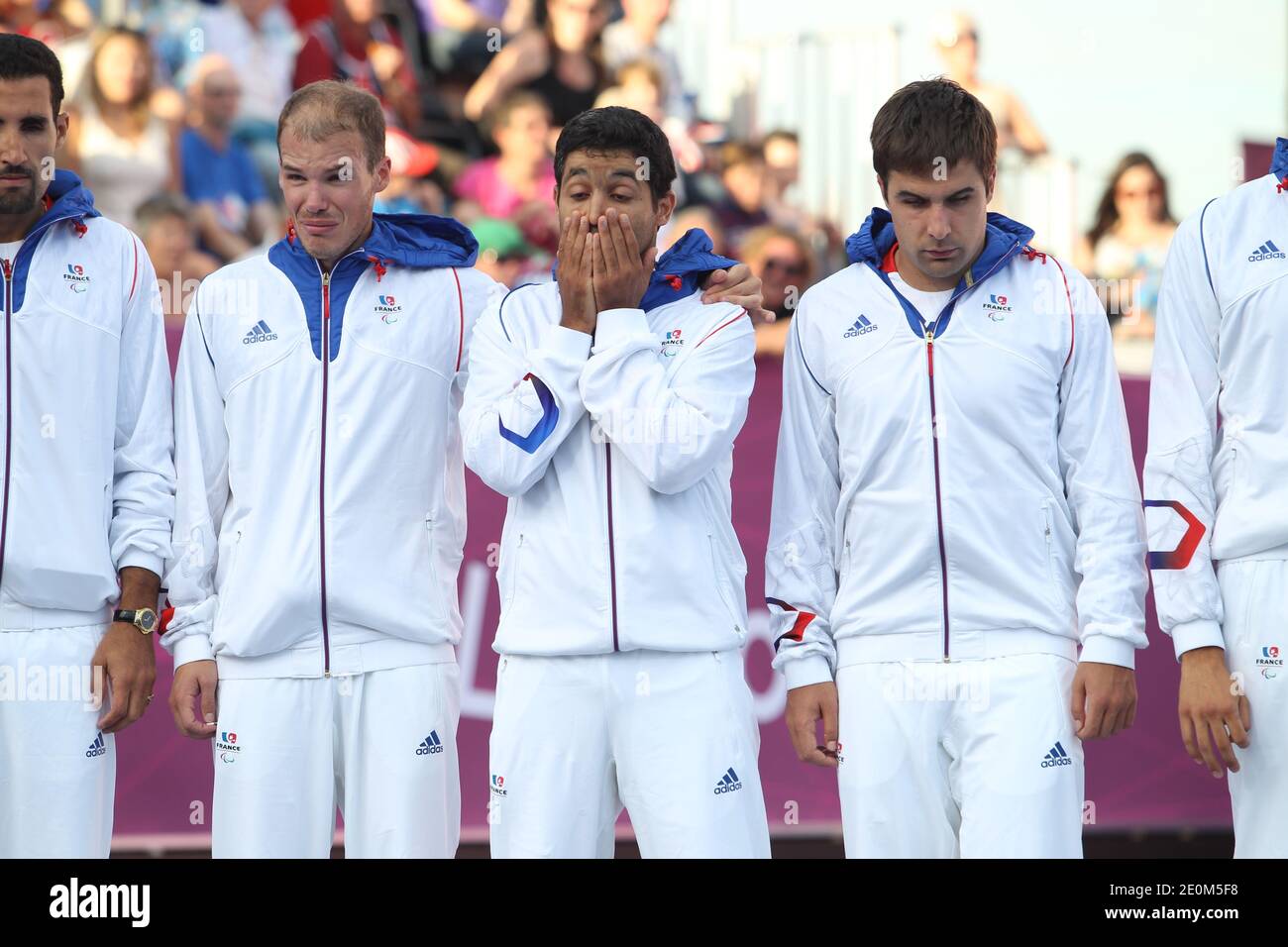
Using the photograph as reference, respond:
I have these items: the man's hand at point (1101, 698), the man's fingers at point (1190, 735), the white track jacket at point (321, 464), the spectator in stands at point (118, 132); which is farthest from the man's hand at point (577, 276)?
the spectator in stands at point (118, 132)

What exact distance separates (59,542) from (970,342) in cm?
228

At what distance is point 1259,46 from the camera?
9203 mm

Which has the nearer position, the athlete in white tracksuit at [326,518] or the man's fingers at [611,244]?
the man's fingers at [611,244]

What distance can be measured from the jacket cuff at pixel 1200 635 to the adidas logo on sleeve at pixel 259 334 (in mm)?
2334

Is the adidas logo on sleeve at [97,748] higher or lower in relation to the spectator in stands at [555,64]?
lower

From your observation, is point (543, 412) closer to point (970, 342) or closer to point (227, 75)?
point (970, 342)

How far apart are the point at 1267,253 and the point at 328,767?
2.57 metres

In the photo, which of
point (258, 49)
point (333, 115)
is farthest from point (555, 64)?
point (333, 115)

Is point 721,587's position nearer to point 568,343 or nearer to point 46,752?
point 568,343

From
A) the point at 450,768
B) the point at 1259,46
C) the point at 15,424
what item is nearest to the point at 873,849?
the point at 450,768

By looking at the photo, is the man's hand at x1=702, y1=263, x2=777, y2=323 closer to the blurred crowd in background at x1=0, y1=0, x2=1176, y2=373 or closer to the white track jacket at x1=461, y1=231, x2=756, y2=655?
the white track jacket at x1=461, y1=231, x2=756, y2=655

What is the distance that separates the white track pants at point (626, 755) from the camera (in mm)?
3852

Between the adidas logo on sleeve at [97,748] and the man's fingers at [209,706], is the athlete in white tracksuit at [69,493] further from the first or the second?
the man's fingers at [209,706]

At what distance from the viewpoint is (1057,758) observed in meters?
3.88
